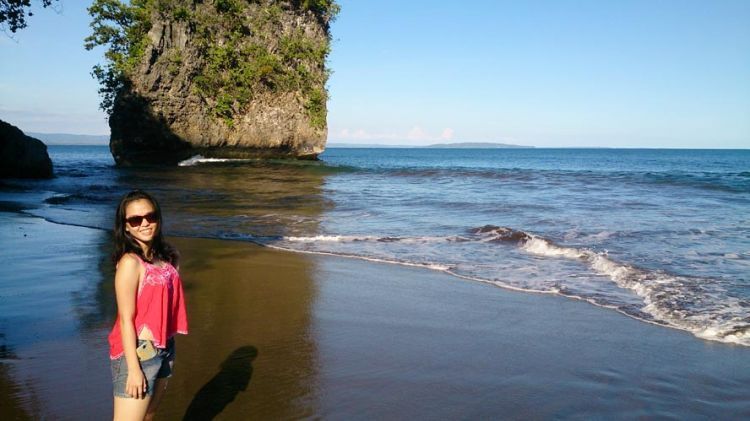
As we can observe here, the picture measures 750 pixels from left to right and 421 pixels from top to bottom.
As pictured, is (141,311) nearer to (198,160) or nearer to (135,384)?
(135,384)

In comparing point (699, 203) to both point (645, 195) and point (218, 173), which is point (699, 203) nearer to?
point (645, 195)

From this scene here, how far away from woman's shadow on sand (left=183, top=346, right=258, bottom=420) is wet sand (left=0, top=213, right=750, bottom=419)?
11 millimetres

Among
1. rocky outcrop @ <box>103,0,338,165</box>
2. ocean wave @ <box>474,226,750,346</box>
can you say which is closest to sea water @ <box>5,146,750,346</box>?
ocean wave @ <box>474,226,750,346</box>

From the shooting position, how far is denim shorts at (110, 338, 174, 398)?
2.48m

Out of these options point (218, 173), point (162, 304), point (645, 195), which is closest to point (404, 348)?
point (162, 304)

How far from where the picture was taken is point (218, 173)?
26625mm

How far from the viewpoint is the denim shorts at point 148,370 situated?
2.48 m

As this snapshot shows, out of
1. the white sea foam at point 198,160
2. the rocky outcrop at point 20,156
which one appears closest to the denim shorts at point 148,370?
the rocky outcrop at point 20,156

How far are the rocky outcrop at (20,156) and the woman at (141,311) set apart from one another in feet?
72.4

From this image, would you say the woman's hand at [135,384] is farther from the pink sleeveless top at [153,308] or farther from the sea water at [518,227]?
the sea water at [518,227]

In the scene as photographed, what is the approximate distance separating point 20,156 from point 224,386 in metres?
Result: 21.7

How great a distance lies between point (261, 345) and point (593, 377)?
241cm

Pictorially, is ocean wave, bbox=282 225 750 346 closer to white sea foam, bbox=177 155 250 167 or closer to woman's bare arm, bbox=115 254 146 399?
woman's bare arm, bbox=115 254 146 399

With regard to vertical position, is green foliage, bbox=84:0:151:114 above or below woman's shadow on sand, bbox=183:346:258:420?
above
